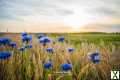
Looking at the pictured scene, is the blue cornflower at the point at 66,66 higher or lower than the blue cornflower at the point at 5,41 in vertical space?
lower

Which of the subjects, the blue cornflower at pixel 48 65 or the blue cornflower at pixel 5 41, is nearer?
the blue cornflower at pixel 48 65

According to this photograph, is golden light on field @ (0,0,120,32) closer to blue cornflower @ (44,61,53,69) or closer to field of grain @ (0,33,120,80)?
→ field of grain @ (0,33,120,80)

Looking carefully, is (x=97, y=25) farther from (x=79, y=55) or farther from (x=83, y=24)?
(x=79, y=55)

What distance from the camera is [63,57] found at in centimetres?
217

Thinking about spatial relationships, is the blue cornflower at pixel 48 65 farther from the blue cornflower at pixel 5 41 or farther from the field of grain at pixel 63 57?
the blue cornflower at pixel 5 41

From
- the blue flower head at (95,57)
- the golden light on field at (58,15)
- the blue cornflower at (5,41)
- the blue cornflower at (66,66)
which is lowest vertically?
the blue cornflower at (66,66)

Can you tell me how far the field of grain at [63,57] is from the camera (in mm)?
2092

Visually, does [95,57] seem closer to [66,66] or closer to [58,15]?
[66,66]

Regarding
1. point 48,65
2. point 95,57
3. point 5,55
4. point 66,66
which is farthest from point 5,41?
point 95,57

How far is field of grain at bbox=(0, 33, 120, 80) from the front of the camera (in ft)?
6.86

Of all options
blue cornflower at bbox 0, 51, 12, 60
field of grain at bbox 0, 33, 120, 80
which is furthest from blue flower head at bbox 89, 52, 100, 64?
blue cornflower at bbox 0, 51, 12, 60

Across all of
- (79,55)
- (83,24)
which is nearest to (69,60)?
(79,55)

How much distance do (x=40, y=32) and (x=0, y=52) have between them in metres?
0.43

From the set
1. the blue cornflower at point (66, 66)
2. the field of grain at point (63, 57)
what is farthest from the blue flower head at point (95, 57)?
the blue cornflower at point (66, 66)
